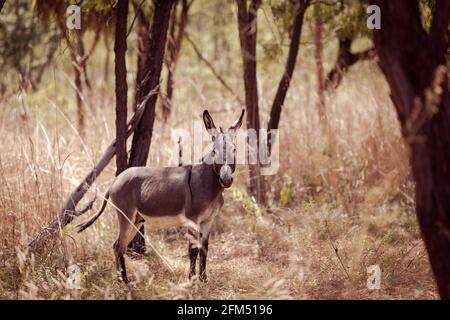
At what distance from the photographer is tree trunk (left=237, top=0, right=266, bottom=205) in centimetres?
773

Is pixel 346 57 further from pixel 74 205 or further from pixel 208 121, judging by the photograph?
pixel 74 205

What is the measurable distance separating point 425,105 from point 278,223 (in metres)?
3.90

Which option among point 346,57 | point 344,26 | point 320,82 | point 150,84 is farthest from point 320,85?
point 150,84

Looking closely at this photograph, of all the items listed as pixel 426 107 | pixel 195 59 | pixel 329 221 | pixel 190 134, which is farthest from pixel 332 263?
pixel 195 59

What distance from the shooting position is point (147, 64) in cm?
659

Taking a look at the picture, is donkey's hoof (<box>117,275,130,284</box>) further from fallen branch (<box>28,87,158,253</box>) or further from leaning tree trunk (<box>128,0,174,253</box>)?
leaning tree trunk (<box>128,0,174,253</box>)

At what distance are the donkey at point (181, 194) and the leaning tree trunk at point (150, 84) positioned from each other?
2.77 ft

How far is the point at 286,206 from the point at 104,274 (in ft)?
11.0

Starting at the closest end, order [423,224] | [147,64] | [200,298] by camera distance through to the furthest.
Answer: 1. [423,224]
2. [200,298]
3. [147,64]

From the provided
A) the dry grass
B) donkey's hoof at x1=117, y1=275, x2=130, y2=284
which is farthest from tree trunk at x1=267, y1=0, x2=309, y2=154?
donkey's hoof at x1=117, y1=275, x2=130, y2=284

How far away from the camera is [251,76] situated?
25.7 ft

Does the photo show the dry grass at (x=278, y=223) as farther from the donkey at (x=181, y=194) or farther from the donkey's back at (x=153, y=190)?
the donkey's back at (x=153, y=190)

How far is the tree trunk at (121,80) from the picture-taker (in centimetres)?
607
